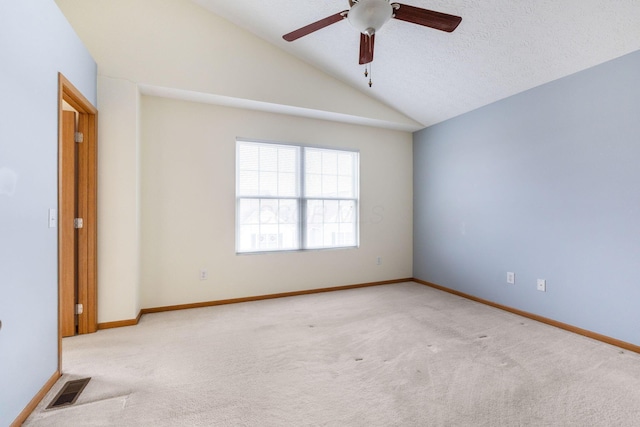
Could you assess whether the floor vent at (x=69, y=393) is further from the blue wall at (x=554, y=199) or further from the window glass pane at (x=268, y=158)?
the blue wall at (x=554, y=199)

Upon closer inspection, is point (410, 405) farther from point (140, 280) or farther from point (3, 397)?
point (140, 280)

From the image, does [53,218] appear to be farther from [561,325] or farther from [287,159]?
[561,325]

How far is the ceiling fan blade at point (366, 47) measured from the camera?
7.52 feet

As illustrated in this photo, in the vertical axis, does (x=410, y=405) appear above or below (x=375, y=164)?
below

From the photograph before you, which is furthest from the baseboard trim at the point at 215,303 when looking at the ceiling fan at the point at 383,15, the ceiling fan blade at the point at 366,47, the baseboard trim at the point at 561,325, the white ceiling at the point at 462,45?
the ceiling fan at the point at 383,15

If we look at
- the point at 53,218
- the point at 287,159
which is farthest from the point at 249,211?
the point at 53,218

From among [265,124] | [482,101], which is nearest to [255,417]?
A: [265,124]

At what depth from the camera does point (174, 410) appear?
176cm

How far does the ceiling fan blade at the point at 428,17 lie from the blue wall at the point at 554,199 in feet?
5.86

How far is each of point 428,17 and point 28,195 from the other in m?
2.74

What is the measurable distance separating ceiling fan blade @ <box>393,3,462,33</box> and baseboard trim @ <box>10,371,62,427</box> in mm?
3250

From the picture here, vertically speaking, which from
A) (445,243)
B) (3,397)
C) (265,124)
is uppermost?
(265,124)

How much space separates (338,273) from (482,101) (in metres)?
2.96

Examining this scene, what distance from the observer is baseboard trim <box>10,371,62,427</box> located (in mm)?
1608
